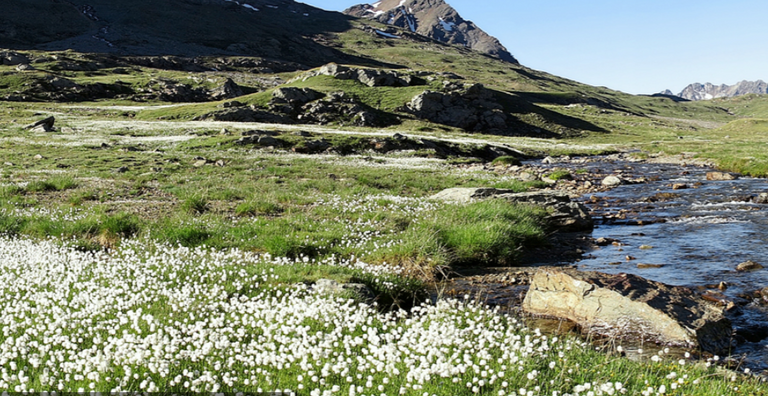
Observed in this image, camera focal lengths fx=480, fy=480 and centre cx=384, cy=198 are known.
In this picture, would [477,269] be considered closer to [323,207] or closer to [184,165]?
[323,207]

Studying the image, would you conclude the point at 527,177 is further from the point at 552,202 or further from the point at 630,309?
the point at 630,309

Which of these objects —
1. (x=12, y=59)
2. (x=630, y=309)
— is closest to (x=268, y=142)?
(x=630, y=309)

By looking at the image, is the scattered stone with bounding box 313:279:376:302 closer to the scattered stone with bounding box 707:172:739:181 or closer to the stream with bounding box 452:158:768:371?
the stream with bounding box 452:158:768:371

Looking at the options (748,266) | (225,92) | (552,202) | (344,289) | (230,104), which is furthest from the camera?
(225,92)

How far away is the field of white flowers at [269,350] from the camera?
198 inches

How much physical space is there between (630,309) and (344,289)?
5.00 meters

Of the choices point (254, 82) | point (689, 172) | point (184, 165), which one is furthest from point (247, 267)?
point (254, 82)

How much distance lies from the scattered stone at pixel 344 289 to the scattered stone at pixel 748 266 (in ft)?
32.1

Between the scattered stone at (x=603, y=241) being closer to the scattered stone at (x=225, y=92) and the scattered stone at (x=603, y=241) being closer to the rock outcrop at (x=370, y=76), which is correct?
the rock outcrop at (x=370, y=76)

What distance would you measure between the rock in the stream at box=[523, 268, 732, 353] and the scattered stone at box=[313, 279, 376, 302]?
3.24 meters

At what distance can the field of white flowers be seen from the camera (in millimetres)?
5031

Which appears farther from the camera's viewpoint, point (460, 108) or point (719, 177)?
point (460, 108)

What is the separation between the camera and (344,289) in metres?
8.49

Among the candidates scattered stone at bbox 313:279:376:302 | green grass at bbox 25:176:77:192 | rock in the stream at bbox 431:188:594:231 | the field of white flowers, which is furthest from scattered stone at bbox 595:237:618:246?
green grass at bbox 25:176:77:192
